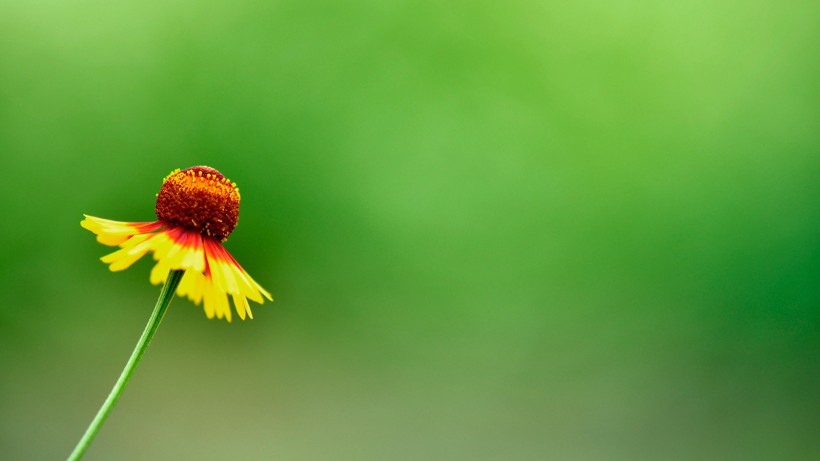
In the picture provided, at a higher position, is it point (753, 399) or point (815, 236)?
point (815, 236)

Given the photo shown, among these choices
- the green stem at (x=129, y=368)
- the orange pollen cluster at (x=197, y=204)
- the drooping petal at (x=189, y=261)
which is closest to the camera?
the green stem at (x=129, y=368)

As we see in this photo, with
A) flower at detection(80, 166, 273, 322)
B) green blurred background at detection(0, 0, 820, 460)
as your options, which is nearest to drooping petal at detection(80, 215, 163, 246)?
flower at detection(80, 166, 273, 322)

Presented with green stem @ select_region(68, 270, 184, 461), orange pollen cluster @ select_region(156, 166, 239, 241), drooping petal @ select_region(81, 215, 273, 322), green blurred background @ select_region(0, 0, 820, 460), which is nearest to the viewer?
green stem @ select_region(68, 270, 184, 461)

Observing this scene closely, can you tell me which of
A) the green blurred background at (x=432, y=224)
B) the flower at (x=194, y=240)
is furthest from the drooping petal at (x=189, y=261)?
the green blurred background at (x=432, y=224)

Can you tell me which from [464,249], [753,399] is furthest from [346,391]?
[753,399]

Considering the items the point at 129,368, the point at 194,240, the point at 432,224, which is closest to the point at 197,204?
the point at 194,240

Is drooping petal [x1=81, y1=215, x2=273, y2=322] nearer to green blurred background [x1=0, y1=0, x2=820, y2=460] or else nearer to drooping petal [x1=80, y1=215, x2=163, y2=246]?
drooping petal [x1=80, y1=215, x2=163, y2=246]

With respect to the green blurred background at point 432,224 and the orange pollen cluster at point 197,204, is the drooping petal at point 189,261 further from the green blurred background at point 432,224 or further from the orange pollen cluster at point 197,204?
the green blurred background at point 432,224

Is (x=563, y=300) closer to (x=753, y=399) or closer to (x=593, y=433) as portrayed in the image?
(x=593, y=433)
